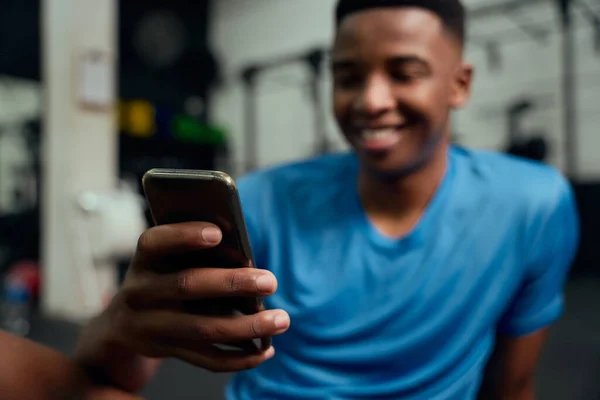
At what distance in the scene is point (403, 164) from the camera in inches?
16.4

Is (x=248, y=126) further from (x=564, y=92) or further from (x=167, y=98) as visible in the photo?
(x=564, y=92)

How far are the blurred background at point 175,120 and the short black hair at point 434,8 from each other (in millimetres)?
609

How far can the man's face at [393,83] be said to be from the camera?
1.25ft

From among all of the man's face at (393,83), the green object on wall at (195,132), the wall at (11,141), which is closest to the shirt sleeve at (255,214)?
the man's face at (393,83)

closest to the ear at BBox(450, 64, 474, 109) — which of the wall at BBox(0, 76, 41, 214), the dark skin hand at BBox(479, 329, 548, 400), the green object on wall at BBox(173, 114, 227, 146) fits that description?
the dark skin hand at BBox(479, 329, 548, 400)

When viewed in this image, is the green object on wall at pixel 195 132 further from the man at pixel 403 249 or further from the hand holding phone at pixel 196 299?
the hand holding phone at pixel 196 299

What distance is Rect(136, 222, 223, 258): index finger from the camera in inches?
9.7

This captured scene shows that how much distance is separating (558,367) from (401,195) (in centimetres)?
84

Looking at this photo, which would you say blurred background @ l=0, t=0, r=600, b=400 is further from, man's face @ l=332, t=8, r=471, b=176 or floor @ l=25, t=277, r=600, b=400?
man's face @ l=332, t=8, r=471, b=176

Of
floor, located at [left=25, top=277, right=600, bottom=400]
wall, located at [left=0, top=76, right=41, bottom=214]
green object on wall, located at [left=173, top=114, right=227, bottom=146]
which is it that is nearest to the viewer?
floor, located at [left=25, top=277, right=600, bottom=400]

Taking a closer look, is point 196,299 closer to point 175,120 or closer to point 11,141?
point 11,141

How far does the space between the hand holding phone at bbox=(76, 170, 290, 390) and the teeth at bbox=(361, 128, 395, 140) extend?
0.18 metres

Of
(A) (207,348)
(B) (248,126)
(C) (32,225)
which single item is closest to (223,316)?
(A) (207,348)

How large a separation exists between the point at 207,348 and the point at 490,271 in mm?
259
